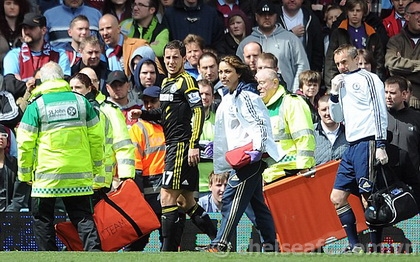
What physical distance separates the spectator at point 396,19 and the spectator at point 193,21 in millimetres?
2540

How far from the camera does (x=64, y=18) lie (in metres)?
15.9

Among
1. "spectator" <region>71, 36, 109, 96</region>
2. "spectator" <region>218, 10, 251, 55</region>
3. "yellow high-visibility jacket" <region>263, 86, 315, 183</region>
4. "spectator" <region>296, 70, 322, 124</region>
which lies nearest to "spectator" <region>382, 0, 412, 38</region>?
"spectator" <region>218, 10, 251, 55</region>

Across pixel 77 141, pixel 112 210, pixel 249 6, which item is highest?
pixel 249 6

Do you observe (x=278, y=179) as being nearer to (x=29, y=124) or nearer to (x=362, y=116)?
(x=362, y=116)

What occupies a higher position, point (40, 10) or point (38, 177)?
point (40, 10)

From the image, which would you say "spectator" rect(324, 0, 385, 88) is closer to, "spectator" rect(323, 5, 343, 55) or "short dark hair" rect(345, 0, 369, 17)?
"short dark hair" rect(345, 0, 369, 17)

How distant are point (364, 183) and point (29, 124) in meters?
3.33

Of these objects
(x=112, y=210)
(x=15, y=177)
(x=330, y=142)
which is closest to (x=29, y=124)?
(x=112, y=210)

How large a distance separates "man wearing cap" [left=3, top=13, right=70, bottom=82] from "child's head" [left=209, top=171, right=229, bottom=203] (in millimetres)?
2441

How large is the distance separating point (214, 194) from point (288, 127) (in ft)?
5.54

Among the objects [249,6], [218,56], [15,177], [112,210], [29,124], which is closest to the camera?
[29,124]

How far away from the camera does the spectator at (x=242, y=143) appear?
11555 millimetres

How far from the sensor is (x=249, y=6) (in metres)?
17.0

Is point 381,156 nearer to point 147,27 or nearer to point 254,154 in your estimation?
point 254,154
